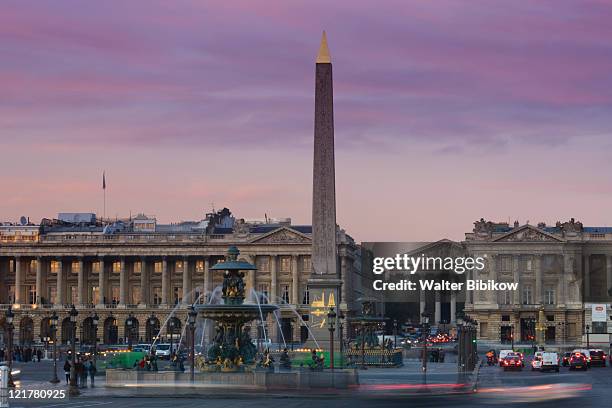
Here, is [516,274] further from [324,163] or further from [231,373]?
[231,373]

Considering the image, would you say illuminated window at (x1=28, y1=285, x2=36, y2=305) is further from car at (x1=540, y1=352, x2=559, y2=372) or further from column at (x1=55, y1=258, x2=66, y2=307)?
car at (x1=540, y1=352, x2=559, y2=372)

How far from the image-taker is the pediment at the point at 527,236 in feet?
519

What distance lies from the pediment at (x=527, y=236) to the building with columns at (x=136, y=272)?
1733 cm

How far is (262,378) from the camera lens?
161 ft

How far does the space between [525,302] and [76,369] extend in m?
109

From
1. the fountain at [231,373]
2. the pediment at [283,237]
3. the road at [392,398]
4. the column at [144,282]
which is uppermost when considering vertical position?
the pediment at [283,237]

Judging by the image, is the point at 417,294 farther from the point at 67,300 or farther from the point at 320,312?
the point at 320,312

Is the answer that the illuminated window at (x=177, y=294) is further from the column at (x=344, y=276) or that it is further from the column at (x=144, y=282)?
the column at (x=344, y=276)

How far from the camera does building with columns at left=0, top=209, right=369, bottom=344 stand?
523ft

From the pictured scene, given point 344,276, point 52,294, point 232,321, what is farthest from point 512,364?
point 52,294

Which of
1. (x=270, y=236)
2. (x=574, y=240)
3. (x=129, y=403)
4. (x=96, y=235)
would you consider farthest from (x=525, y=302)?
(x=129, y=403)

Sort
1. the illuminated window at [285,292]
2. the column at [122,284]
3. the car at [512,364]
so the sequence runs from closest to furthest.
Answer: the car at [512,364]
the column at [122,284]
the illuminated window at [285,292]

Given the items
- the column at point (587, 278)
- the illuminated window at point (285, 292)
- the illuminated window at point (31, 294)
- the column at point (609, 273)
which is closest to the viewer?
the column at point (587, 278)

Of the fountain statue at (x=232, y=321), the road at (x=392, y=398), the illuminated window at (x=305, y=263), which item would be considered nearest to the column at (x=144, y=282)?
the illuminated window at (x=305, y=263)
